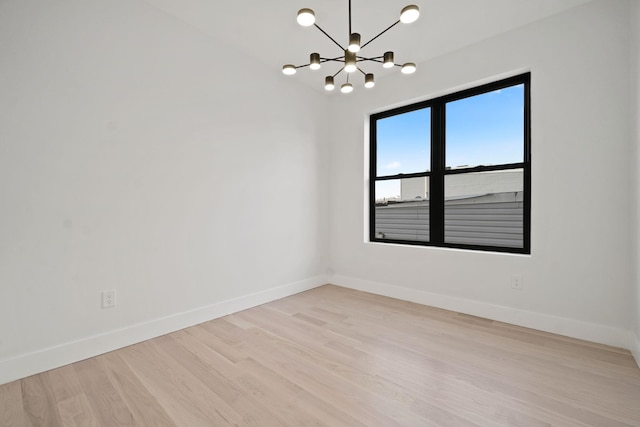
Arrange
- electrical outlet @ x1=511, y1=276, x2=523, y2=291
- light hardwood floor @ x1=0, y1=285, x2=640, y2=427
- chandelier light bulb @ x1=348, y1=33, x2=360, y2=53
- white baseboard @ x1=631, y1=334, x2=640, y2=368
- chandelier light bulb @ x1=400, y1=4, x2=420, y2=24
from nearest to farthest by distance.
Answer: light hardwood floor @ x1=0, y1=285, x2=640, y2=427 < chandelier light bulb @ x1=400, y1=4, x2=420, y2=24 < chandelier light bulb @ x1=348, y1=33, x2=360, y2=53 < white baseboard @ x1=631, y1=334, x2=640, y2=368 < electrical outlet @ x1=511, y1=276, x2=523, y2=291

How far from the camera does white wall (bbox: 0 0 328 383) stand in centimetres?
190

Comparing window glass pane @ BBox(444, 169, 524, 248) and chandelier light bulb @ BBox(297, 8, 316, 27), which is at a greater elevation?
chandelier light bulb @ BBox(297, 8, 316, 27)

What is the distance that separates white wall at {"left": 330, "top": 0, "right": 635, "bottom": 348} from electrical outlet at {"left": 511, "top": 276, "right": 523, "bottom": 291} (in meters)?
0.04

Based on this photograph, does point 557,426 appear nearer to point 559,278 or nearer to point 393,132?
point 559,278

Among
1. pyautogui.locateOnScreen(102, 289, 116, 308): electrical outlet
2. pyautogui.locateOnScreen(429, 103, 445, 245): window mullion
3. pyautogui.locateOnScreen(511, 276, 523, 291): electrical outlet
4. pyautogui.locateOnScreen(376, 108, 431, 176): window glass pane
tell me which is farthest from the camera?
pyautogui.locateOnScreen(376, 108, 431, 176): window glass pane

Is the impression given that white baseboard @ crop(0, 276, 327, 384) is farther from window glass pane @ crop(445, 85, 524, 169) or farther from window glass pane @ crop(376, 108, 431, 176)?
window glass pane @ crop(445, 85, 524, 169)

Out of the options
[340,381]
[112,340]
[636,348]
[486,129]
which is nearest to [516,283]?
[636,348]

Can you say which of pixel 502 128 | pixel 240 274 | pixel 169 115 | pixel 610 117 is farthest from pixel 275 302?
pixel 610 117

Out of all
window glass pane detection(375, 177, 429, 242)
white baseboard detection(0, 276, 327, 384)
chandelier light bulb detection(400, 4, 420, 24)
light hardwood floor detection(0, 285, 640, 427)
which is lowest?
light hardwood floor detection(0, 285, 640, 427)

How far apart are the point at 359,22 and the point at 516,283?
284cm

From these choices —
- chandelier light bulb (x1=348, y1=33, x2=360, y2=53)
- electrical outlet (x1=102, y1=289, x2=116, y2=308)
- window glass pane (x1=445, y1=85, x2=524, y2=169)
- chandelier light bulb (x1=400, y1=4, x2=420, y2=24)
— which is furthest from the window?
electrical outlet (x1=102, y1=289, x2=116, y2=308)

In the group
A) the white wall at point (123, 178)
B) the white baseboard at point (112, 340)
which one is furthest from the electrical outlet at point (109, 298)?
the white baseboard at point (112, 340)

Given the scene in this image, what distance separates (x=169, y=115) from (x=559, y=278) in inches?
147

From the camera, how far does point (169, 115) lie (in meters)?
A: 2.58
